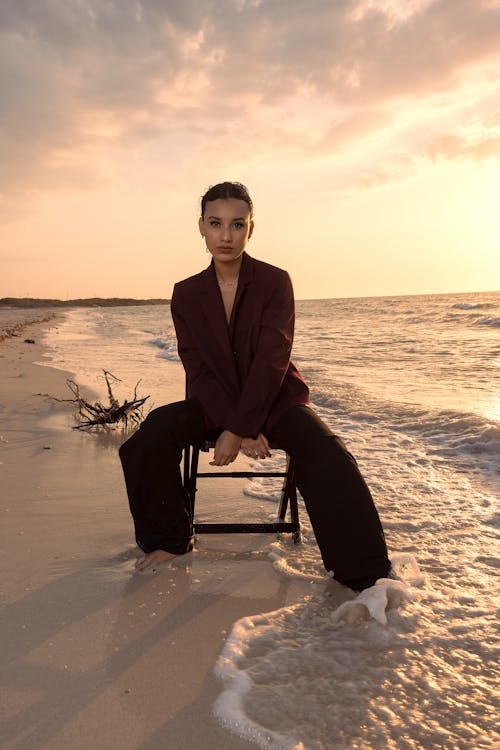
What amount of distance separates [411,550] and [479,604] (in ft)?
2.05

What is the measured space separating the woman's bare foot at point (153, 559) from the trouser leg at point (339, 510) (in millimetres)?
752

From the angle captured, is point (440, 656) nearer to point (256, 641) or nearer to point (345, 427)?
point (256, 641)

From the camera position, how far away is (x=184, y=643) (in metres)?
2.07

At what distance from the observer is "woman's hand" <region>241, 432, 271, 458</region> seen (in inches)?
108

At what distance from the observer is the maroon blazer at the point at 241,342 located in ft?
9.29

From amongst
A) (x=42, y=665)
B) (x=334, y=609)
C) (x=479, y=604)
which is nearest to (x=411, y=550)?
(x=479, y=604)

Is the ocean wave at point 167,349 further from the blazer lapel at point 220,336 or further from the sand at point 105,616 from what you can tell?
the blazer lapel at point 220,336

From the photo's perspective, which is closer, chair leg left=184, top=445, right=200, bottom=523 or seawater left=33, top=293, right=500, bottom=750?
seawater left=33, top=293, right=500, bottom=750

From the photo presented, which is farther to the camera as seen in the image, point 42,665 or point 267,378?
point 267,378

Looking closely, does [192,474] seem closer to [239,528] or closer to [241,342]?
[239,528]

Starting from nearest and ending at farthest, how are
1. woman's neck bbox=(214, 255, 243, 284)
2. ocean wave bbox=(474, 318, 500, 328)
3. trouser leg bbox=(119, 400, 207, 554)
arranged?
trouser leg bbox=(119, 400, 207, 554), woman's neck bbox=(214, 255, 243, 284), ocean wave bbox=(474, 318, 500, 328)

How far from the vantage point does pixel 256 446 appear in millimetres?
2762

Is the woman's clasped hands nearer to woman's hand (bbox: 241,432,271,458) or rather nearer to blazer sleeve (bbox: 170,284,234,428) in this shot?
woman's hand (bbox: 241,432,271,458)

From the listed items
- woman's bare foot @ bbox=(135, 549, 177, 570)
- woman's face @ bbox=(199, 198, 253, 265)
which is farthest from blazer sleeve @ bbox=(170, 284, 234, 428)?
woman's bare foot @ bbox=(135, 549, 177, 570)
